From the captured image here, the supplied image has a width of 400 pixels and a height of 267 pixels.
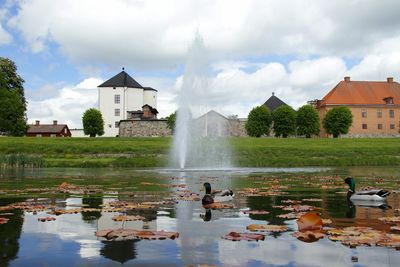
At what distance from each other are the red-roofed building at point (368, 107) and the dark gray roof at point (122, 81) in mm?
45944

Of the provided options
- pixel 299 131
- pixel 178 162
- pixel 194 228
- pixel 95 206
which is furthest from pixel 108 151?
pixel 299 131

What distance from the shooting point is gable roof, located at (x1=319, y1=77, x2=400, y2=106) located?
107 meters

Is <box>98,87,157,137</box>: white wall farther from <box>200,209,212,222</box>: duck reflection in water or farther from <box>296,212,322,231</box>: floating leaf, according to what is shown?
<box>296,212,322,231</box>: floating leaf

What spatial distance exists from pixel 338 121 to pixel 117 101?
51043mm

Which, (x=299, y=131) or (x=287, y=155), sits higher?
(x=299, y=131)

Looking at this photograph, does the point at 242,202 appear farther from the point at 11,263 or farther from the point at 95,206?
the point at 11,263

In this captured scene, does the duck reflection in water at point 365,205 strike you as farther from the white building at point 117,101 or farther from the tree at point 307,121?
the white building at point 117,101

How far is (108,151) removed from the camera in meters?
52.9

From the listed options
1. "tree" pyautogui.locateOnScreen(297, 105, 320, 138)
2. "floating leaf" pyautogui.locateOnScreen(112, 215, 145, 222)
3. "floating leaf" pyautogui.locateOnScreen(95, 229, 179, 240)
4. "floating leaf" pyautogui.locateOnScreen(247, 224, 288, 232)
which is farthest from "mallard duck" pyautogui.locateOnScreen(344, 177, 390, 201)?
"tree" pyautogui.locateOnScreen(297, 105, 320, 138)

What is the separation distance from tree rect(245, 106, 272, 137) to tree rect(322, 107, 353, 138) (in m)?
13.0

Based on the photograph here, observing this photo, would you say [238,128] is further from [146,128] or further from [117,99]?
[117,99]

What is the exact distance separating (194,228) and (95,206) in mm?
4739

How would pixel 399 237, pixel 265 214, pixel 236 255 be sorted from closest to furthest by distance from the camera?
pixel 236 255 → pixel 399 237 → pixel 265 214

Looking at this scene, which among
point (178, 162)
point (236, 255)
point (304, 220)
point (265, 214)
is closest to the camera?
point (236, 255)
